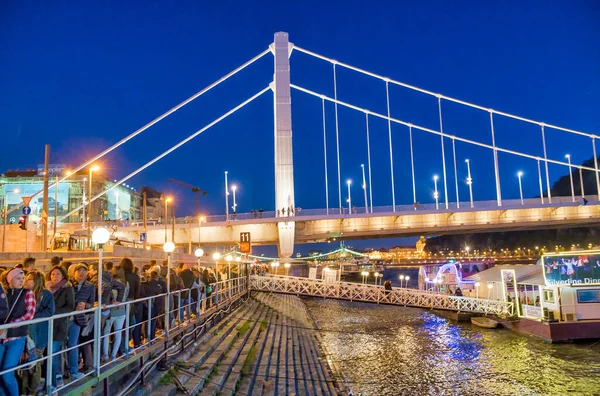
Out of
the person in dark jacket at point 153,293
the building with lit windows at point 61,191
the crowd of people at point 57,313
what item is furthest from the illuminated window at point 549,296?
the building with lit windows at point 61,191

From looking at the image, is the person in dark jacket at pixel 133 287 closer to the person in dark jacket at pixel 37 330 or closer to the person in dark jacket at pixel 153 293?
the person in dark jacket at pixel 153 293

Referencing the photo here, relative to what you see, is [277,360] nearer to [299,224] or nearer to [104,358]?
[104,358]

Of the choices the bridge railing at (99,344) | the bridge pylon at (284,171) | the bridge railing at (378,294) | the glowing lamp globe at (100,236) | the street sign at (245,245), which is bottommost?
the bridge railing at (378,294)


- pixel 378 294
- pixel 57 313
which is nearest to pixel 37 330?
pixel 57 313

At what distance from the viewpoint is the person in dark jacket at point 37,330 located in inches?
231

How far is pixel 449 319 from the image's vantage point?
3312cm

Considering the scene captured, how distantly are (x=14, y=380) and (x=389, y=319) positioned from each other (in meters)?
30.8

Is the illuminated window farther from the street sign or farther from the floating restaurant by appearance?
the street sign

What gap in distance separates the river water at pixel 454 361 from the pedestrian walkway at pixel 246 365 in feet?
5.10

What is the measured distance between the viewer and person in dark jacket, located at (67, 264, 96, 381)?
657 centimetres

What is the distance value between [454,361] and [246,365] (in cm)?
1079

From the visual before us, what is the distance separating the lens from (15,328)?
18.1 feet

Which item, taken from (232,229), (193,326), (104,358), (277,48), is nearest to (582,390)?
(193,326)

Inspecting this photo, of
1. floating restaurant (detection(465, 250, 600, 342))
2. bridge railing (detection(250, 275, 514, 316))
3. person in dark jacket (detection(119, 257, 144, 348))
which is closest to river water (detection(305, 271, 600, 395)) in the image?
floating restaurant (detection(465, 250, 600, 342))
